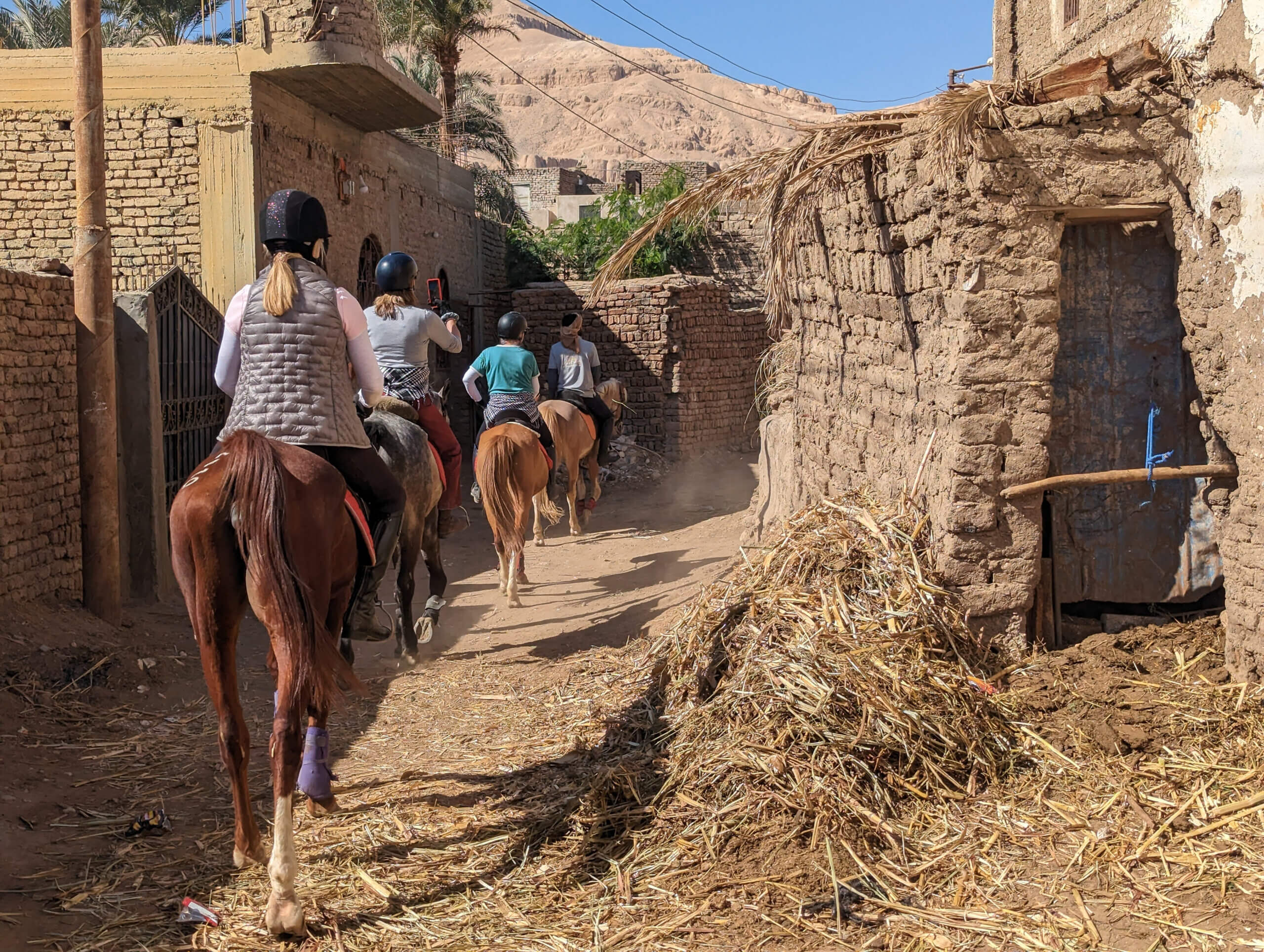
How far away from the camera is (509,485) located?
8758 mm

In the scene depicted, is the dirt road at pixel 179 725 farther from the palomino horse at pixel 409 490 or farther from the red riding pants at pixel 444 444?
the red riding pants at pixel 444 444

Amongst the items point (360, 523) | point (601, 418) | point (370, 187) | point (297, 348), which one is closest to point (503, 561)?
point (601, 418)

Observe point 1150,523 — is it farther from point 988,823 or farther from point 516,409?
point 516,409

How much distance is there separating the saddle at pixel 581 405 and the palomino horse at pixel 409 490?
3938mm

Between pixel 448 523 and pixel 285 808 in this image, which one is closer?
pixel 285 808

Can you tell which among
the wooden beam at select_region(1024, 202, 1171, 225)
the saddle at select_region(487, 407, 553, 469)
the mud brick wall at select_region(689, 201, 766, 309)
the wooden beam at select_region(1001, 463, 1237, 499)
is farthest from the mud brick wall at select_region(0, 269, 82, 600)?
the mud brick wall at select_region(689, 201, 766, 309)

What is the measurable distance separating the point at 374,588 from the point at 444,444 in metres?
1.67

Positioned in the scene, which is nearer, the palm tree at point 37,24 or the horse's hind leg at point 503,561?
the horse's hind leg at point 503,561

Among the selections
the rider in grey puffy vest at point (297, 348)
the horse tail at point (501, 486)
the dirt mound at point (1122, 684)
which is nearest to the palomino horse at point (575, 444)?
the horse tail at point (501, 486)

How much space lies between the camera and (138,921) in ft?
12.0

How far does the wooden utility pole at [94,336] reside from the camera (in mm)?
7297

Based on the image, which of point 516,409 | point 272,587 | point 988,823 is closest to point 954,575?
point 988,823

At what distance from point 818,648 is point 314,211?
2716 mm

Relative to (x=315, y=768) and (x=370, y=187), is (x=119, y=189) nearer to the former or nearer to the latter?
(x=370, y=187)
